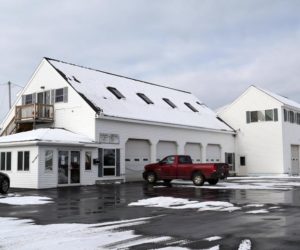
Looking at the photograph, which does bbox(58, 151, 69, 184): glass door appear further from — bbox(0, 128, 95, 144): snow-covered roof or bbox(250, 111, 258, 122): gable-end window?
bbox(250, 111, 258, 122): gable-end window

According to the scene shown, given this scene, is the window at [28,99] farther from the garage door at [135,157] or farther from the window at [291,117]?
the window at [291,117]

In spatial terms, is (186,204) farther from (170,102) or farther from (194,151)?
(170,102)

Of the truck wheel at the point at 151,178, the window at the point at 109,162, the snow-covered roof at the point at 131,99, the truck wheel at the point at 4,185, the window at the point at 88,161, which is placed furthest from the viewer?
the snow-covered roof at the point at 131,99

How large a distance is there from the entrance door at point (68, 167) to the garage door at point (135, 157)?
15.7ft

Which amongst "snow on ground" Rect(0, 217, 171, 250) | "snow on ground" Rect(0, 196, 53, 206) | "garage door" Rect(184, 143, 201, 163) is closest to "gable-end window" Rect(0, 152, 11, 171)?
"snow on ground" Rect(0, 196, 53, 206)

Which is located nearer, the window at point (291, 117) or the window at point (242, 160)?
the window at point (291, 117)

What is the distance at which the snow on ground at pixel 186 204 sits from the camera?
13837 millimetres

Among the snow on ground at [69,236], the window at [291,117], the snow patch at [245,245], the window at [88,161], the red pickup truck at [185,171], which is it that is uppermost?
the window at [291,117]

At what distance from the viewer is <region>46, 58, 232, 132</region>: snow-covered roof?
29484 millimetres

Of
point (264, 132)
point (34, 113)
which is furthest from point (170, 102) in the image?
point (34, 113)

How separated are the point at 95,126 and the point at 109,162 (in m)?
2.53

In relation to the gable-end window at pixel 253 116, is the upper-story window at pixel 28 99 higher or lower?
higher

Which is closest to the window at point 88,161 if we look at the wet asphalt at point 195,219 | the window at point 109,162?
the window at point 109,162

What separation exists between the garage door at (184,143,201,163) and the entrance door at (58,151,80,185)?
1171 centimetres
